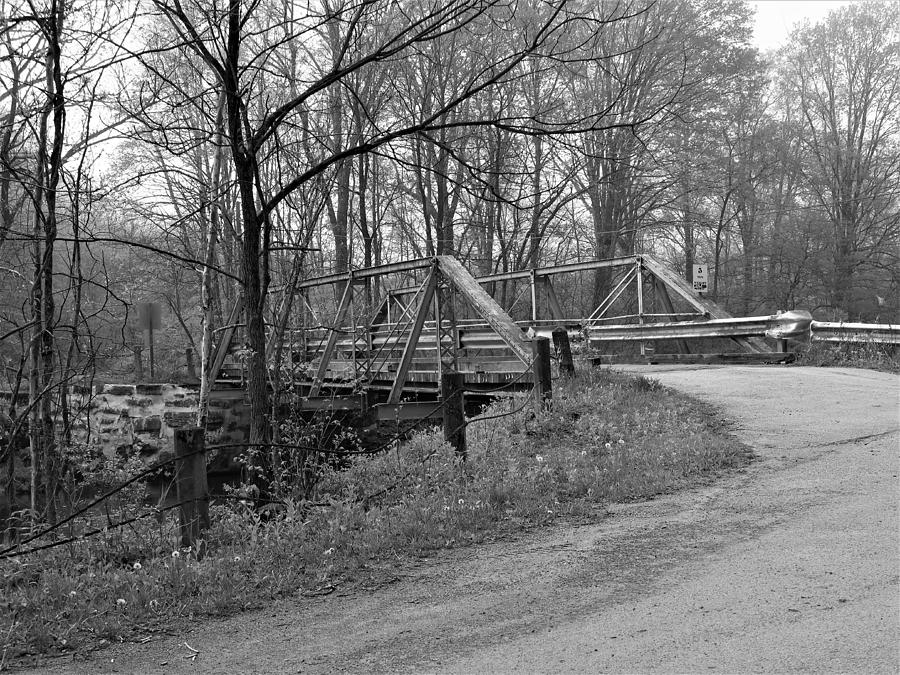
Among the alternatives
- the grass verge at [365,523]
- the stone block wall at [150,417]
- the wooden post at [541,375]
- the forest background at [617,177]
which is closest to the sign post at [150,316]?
the forest background at [617,177]

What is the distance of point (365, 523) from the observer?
221 inches

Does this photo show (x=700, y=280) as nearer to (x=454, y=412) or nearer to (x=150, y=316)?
(x=454, y=412)

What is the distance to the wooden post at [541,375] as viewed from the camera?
28.5ft

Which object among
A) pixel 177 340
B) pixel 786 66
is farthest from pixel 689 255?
pixel 177 340

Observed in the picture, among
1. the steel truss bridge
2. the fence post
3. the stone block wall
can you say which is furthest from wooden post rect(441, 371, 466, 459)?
the stone block wall

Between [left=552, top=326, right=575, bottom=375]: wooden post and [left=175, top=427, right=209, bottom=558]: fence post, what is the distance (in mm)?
5887

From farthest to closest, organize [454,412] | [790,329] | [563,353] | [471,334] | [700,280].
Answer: [700,280] < [471,334] < [790,329] < [563,353] < [454,412]

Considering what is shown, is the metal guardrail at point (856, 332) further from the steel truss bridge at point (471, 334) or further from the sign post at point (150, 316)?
the sign post at point (150, 316)

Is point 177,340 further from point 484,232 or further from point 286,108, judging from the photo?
point 286,108

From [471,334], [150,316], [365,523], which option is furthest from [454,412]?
[150,316]

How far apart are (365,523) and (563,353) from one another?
5296 millimetres

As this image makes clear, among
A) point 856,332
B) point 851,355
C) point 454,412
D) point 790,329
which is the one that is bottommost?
point 454,412

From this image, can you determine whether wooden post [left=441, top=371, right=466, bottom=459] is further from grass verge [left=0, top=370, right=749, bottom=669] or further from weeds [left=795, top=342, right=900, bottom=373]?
weeds [left=795, top=342, right=900, bottom=373]

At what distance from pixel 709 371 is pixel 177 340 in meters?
23.9
